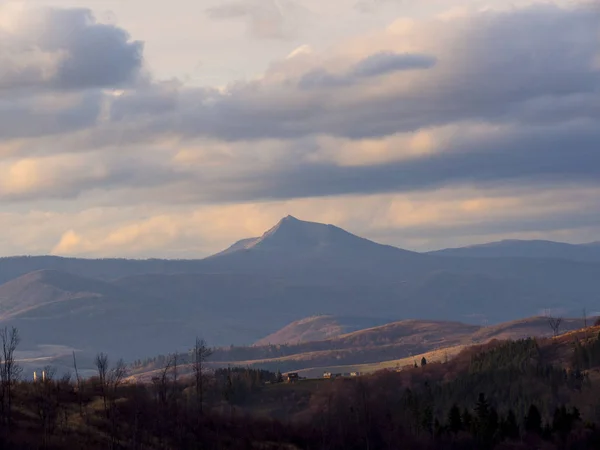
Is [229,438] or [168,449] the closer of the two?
[168,449]

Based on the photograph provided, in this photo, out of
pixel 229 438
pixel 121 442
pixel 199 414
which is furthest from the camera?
pixel 199 414

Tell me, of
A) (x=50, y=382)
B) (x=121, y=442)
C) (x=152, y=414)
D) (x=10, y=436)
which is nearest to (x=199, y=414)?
(x=152, y=414)

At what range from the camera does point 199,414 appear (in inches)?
7505

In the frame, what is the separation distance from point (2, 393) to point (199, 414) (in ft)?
135

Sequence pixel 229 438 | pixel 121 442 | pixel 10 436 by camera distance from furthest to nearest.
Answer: pixel 229 438
pixel 121 442
pixel 10 436

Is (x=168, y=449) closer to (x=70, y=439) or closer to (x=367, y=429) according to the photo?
(x=70, y=439)

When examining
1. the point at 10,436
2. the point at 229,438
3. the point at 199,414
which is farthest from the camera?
the point at 199,414

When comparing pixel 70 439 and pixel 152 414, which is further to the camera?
pixel 152 414

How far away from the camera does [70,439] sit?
147m

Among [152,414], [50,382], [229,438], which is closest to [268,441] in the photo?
[229,438]

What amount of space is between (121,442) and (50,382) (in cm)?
3199

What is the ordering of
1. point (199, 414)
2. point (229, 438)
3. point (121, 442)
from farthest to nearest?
1. point (199, 414)
2. point (229, 438)
3. point (121, 442)

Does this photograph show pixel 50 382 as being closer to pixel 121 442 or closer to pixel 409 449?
pixel 121 442

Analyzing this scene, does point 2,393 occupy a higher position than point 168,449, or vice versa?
point 2,393
